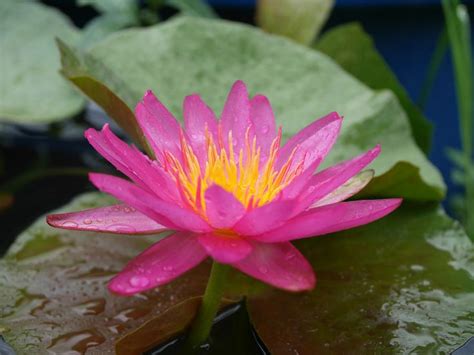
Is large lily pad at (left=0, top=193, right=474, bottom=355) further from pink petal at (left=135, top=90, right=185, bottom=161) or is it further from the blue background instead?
the blue background

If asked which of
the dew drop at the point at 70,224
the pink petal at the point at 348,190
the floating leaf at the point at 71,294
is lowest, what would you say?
the floating leaf at the point at 71,294

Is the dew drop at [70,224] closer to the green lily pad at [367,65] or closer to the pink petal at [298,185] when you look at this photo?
the pink petal at [298,185]

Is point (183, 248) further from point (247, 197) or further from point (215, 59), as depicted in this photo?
point (215, 59)

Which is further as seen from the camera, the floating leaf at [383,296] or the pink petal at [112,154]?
the floating leaf at [383,296]

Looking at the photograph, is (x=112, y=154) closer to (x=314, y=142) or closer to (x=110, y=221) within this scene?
(x=110, y=221)

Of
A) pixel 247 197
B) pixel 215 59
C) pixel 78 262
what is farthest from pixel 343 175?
pixel 215 59

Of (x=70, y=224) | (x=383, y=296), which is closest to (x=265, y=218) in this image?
(x=70, y=224)

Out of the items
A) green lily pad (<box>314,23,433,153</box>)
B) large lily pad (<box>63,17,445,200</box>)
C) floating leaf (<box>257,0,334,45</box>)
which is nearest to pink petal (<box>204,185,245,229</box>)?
large lily pad (<box>63,17,445,200</box>)

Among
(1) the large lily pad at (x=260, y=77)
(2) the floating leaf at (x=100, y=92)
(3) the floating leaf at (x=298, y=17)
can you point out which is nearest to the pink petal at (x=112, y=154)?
(2) the floating leaf at (x=100, y=92)
